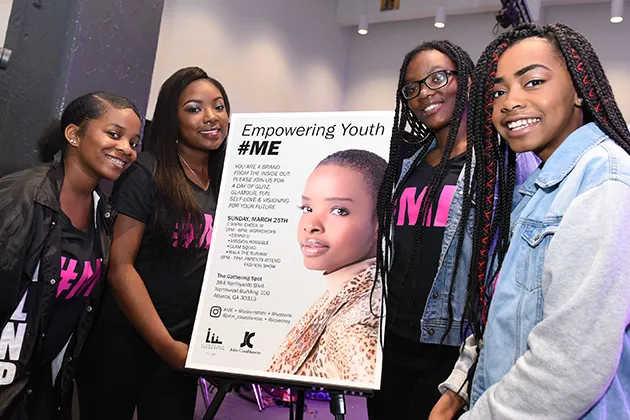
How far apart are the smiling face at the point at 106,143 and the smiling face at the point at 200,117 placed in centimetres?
22

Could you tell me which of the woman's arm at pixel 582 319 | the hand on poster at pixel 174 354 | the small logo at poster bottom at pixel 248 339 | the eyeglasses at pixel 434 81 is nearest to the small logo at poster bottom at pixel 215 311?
the small logo at poster bottom at pixel 248 339

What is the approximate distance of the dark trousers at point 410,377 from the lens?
1.57m

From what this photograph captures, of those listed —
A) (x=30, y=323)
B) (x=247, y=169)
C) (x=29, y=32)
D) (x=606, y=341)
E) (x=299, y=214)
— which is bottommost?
(x=30, y=323)

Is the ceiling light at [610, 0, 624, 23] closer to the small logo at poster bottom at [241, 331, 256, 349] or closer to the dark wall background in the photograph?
the dark wall background

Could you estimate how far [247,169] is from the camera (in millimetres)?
2037

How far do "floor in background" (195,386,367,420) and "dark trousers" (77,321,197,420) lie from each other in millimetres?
2018

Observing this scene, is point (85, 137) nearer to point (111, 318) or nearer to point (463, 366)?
point (111, 318)

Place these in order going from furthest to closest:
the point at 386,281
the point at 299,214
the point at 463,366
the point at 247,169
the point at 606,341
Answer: the point at 247,169 < the point at 299,214 < the point at 386,281 < the point at 463,366 < the point at 606,341

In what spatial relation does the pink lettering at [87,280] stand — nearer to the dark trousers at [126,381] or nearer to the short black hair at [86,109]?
the dark trousers at [126,381]

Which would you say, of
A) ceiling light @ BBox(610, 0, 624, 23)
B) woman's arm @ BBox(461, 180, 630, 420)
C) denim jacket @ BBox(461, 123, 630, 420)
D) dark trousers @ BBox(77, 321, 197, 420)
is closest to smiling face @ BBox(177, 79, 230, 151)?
dark trousers @ BBox(77, 321, 197, 420)

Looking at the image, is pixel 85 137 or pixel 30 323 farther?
pixel 85 137

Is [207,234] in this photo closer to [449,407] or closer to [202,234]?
[202,234]

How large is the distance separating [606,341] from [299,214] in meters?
1.17

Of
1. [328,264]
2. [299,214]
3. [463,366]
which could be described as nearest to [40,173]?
[299,214]
